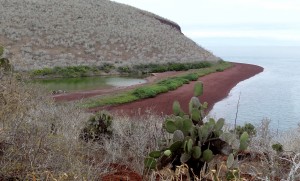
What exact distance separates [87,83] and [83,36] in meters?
18.2

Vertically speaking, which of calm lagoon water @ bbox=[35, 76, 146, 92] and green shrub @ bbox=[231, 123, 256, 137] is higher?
green shrub @ bbox=[231, 123, 256, 137]

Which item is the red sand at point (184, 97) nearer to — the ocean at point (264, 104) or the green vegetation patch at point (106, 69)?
the ocean at point (264, 104)

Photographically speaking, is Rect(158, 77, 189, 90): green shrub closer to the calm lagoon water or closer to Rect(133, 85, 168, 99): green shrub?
Rect(133, 85, 168, 99): green shrub

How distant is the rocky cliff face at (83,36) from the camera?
4097 centimetres

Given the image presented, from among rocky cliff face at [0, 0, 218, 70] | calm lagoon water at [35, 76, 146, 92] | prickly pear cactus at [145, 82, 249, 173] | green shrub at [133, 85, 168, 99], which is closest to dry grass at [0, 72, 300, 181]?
prickly pear cactus at [145, 82, 249, 173]

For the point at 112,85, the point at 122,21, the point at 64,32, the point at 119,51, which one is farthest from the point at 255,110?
the point at 122,21

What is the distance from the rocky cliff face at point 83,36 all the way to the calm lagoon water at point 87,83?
4264 mm

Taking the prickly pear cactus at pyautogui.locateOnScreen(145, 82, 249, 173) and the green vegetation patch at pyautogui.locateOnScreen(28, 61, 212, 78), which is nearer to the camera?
the prickly pear cactus at pyautogui.locateOnScreen(145, 82, 249, 173)

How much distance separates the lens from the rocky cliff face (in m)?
41.0

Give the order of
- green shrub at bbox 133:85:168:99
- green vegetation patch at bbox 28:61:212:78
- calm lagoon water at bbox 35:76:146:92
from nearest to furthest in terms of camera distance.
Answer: green shrub at bbox 133:85:168:99 < calm lagoon water at bbox 35:76:146:92 < green vegetation patch at bbox 28:61:212:78

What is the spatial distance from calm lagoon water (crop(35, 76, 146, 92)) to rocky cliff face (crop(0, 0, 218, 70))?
4.26 m

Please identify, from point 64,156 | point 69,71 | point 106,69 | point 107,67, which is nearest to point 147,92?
point 69,71

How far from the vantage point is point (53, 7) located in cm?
5484

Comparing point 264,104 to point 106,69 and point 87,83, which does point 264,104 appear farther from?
point 106,69
